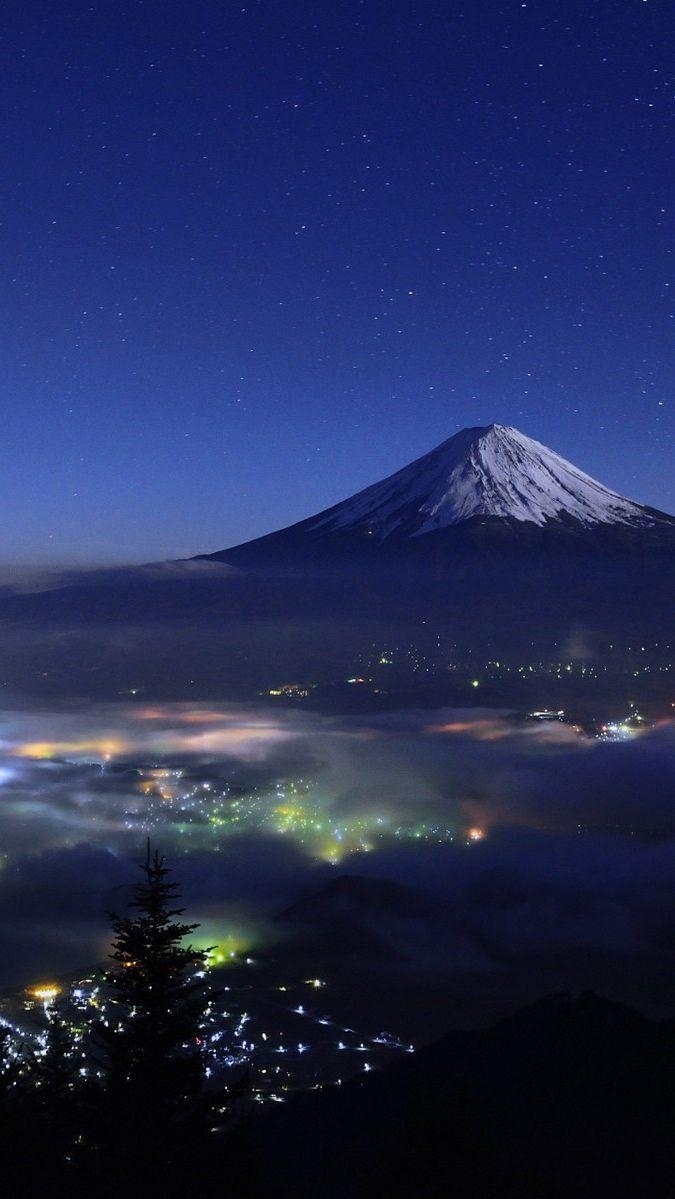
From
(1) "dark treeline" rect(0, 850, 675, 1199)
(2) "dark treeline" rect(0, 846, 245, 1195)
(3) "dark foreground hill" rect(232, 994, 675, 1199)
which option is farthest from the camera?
(3) "dark foreground hill" rect(232, 994, 675, 1199)

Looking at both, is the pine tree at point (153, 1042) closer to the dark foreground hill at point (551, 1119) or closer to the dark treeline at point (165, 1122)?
the dark treeline at point (165, 1122)

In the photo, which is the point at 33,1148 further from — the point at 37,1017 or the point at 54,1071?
the point at 37,1017

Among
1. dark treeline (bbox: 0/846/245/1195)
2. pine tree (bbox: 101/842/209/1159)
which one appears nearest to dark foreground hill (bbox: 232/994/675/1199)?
dark treeline (bbox: 0/846/245/1195)

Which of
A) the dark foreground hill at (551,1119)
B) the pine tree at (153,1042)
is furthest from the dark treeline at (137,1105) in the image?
the dark foreground hill at (551,1119)

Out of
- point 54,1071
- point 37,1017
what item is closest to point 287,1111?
point 37,1017

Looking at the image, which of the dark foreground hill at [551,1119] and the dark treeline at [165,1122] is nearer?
the dark treeline at [165,1122]

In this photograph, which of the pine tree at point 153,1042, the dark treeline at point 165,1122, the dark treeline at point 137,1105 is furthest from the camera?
the pine tree at point 153,1042

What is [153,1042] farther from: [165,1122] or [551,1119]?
[551,1119]

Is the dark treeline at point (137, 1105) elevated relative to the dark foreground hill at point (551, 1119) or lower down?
elevated

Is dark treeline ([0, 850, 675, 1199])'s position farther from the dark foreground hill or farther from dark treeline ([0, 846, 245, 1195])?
the dark foreground hill
